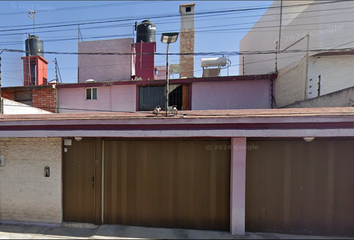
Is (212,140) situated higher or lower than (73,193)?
higher

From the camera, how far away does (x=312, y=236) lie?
321 cm

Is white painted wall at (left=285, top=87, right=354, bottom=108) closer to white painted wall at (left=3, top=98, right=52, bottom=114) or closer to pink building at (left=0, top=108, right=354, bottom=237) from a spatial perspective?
pink building at (left=0, top=108, right=354, bottom=237)

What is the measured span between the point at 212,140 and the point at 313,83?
511 centimetres

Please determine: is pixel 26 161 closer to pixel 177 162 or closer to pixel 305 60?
pixel 177 162

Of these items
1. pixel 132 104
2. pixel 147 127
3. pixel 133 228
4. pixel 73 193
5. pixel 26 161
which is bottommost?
pixel 133 228

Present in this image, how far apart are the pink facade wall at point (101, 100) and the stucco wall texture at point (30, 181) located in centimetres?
456

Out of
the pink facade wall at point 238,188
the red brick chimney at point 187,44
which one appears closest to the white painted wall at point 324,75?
the pink facade wall at point 238,188

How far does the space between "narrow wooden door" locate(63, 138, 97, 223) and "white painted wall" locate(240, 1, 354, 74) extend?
417 inches

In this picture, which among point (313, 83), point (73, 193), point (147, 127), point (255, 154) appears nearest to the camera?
point (147, 127)

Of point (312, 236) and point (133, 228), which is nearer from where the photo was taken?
point (312, 236)

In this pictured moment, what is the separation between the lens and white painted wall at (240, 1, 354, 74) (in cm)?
772

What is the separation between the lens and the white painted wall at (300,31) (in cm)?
772

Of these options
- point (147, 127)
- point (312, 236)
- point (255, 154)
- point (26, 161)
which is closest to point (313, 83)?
point (255, 154)

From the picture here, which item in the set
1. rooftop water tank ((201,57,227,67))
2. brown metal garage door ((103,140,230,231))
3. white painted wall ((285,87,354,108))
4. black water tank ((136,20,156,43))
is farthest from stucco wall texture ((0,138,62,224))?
black water tank ((136,20,156,43))
